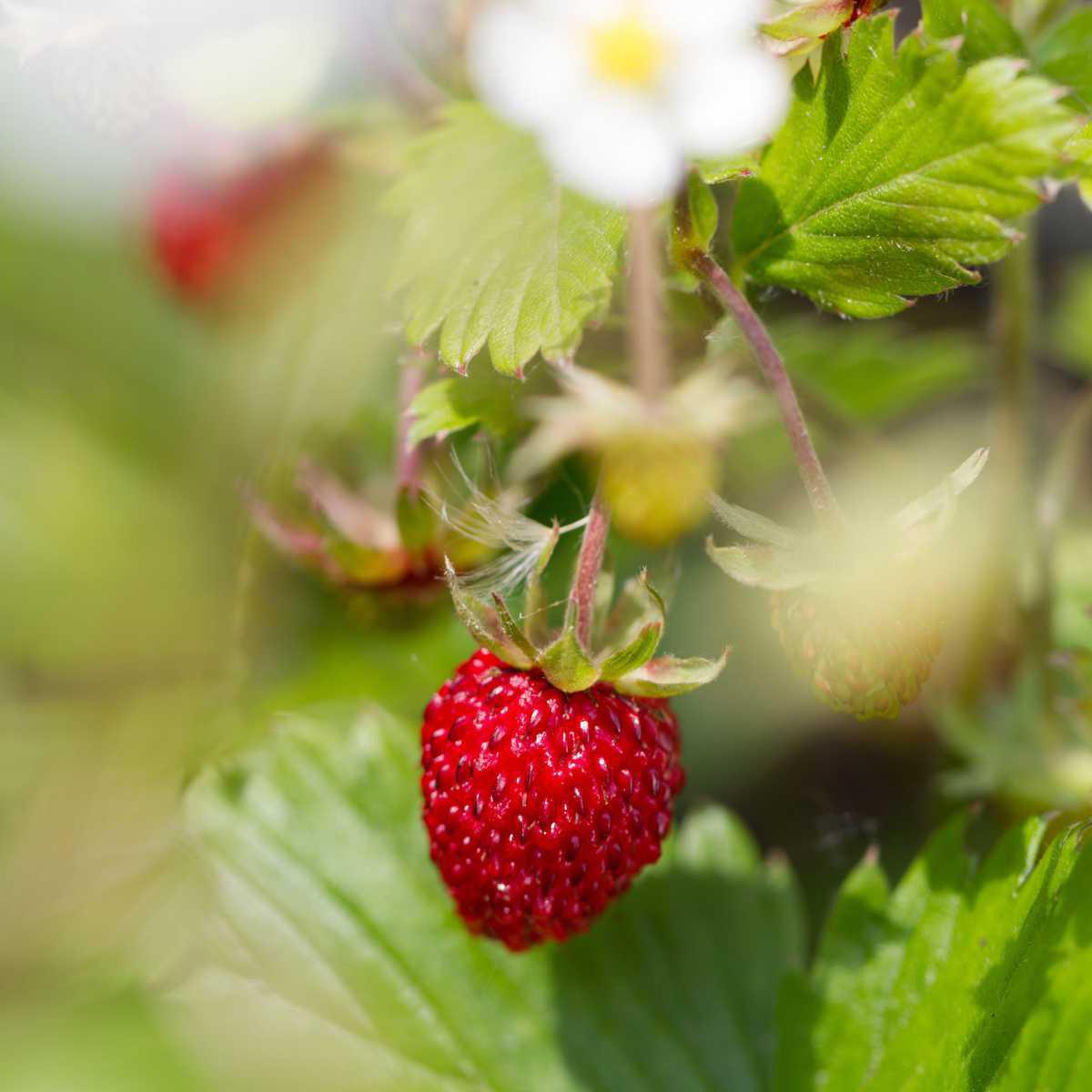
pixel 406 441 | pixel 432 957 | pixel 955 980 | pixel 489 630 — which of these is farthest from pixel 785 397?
pixel 432 957

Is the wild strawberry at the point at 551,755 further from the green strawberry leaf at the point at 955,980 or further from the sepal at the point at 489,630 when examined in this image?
the green strawberry leaf at the point at 955,980

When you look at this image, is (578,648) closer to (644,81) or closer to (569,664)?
(569,664)

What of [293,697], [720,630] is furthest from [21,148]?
[720,630]

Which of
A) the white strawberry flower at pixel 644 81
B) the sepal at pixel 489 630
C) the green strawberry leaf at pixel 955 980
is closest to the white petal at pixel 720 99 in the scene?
the white strawberry flower at pixel 644 81

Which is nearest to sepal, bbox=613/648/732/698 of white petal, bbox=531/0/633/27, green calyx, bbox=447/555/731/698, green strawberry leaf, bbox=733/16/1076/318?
green calyx, bbox=447/555/731/698

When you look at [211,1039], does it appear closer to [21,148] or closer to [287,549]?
[287,549]

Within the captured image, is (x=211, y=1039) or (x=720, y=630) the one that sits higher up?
(x=211, y=1039)

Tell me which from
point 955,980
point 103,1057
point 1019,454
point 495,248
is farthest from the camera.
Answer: point 1019,454
